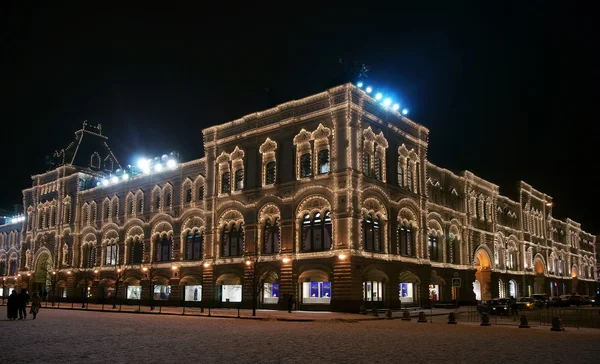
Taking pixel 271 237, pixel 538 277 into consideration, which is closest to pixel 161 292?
pixel 271 237

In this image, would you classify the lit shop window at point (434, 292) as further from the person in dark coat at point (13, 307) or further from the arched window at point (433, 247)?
the person in dark coat at point (13, 307)

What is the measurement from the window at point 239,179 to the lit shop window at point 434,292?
73.7 feet

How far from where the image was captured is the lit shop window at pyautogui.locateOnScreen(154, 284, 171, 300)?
2415 inches

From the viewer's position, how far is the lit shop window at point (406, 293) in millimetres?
51688

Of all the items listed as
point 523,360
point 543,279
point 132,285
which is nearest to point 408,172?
point 132,285

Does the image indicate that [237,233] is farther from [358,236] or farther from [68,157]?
[68,157]

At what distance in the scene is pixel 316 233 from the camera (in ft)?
155

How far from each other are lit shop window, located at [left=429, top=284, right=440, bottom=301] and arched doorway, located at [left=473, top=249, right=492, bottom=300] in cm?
1437

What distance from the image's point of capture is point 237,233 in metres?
53.9

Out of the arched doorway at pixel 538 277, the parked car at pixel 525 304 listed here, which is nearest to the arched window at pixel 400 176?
the parked car at pixel 525 304

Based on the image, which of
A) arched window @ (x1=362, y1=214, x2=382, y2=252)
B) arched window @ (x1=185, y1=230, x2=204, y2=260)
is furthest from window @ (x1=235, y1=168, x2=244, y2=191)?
arched window @ (x1=362, y1=214, x2=382, y2=252)

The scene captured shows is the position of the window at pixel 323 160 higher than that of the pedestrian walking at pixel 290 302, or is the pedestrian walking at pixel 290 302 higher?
the window at pixel 323 160

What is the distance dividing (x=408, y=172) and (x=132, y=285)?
35481 mm

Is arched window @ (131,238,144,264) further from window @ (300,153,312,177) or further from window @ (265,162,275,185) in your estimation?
window @ (300,153,312,177)
